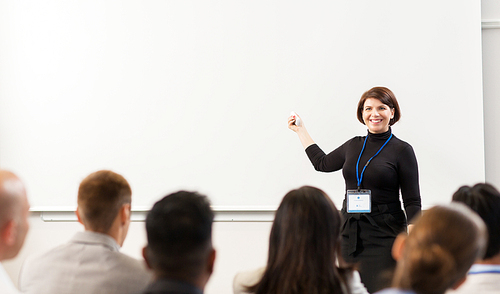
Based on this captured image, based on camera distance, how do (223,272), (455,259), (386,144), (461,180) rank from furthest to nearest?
(223,272) → (461,180) → (386,144) → (455,259)

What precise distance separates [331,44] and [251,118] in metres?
0.77

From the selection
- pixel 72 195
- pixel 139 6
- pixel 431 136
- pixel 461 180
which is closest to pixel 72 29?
pixel 139 6

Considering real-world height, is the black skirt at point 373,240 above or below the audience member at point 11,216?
below

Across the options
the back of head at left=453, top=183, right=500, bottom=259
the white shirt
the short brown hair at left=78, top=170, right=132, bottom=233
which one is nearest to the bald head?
the short brown hair at left=78, top=170, right=132, bottom=233

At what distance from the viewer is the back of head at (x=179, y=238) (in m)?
1.01

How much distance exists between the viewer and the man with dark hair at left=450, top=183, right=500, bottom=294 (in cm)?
115

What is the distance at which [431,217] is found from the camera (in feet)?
3.02

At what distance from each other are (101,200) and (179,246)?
0.54 m

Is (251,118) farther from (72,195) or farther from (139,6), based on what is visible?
(72,195)

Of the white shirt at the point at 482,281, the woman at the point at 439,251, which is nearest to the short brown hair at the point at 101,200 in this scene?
the woman at the point at 439,251

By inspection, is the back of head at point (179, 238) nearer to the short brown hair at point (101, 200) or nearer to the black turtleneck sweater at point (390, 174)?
the short brown hair at point (101, 200)

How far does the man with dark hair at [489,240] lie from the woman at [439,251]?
0.93ft

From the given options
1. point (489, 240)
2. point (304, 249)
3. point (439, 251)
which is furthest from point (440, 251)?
point (489, 240)

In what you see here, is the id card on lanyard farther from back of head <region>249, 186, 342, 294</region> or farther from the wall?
back of head <region>249, 186, 342, 294</region>
